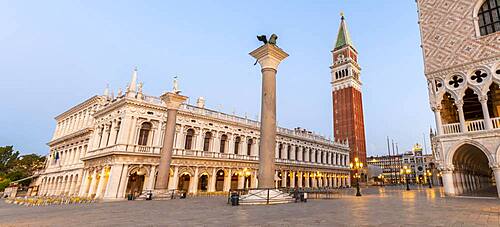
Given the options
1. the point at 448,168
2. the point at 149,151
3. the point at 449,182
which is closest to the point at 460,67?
the point at 448,168

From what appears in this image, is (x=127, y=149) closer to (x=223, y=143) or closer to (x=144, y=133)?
(x=144, y=133)

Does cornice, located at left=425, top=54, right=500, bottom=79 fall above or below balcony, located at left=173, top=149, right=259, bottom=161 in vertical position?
above

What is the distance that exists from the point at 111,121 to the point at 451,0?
1269 inches

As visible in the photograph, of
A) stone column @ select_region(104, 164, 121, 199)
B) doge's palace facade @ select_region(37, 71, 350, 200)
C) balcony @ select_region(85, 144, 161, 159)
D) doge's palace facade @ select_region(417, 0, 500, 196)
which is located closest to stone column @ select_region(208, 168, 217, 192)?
doge's palace facade @ select_region(37, 71, 350, 200)

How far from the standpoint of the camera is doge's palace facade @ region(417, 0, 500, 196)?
1565 cm

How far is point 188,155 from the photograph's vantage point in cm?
2922

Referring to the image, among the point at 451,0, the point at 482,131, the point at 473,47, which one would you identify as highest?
the point at 451,0

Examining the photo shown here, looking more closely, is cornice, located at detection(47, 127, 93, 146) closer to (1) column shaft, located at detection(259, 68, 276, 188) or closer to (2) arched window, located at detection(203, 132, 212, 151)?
(2) arched window, located at detection(203, 132, 212, 151)

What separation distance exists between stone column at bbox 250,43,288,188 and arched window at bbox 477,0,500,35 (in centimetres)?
1331

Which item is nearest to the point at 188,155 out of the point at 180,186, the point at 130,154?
the point at 180,186

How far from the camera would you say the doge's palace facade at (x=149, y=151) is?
25.9 meters

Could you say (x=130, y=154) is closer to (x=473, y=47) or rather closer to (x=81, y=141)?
(x=81, y=141)

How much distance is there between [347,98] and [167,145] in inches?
2037

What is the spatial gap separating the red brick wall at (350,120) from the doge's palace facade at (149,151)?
1980 cm
